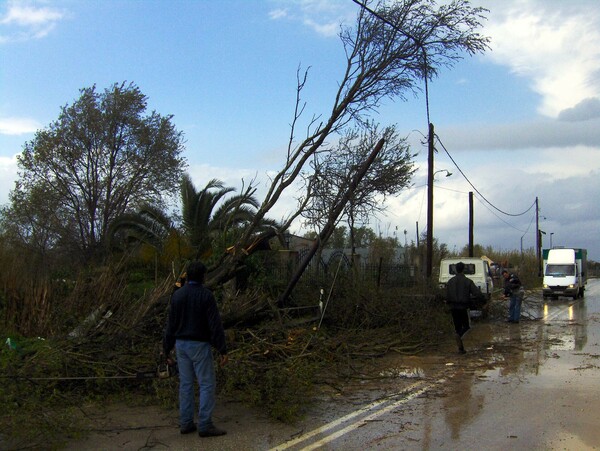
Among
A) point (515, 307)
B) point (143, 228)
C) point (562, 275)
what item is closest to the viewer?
point (515, 307)

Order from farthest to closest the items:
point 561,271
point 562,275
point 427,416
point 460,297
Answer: point 561,271 < point 562,275 < point 460,297 < point 427,416

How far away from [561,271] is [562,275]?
379 mm

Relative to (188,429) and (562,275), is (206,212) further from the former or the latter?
(562,275)

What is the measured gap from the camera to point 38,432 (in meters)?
5.56

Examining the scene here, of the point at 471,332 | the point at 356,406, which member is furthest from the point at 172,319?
the point at 471,332

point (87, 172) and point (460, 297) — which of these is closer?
point (460, 297)

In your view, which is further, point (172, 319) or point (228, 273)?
point (228, 273)

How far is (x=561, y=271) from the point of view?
106 ft

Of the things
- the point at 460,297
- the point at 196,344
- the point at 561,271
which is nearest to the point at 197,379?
the point at 196,344

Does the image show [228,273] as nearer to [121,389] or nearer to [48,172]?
[121,389]

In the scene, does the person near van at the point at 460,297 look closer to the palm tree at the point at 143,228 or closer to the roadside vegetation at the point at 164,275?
the roadside vegetation at the point at 164,275

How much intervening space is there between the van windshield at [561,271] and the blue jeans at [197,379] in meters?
30.3

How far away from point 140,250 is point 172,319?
11.7 meters

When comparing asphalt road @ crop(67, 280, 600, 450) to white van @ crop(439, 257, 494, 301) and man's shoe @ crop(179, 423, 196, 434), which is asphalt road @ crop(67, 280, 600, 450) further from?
white van @ crop(439, 257, 494, 301)
